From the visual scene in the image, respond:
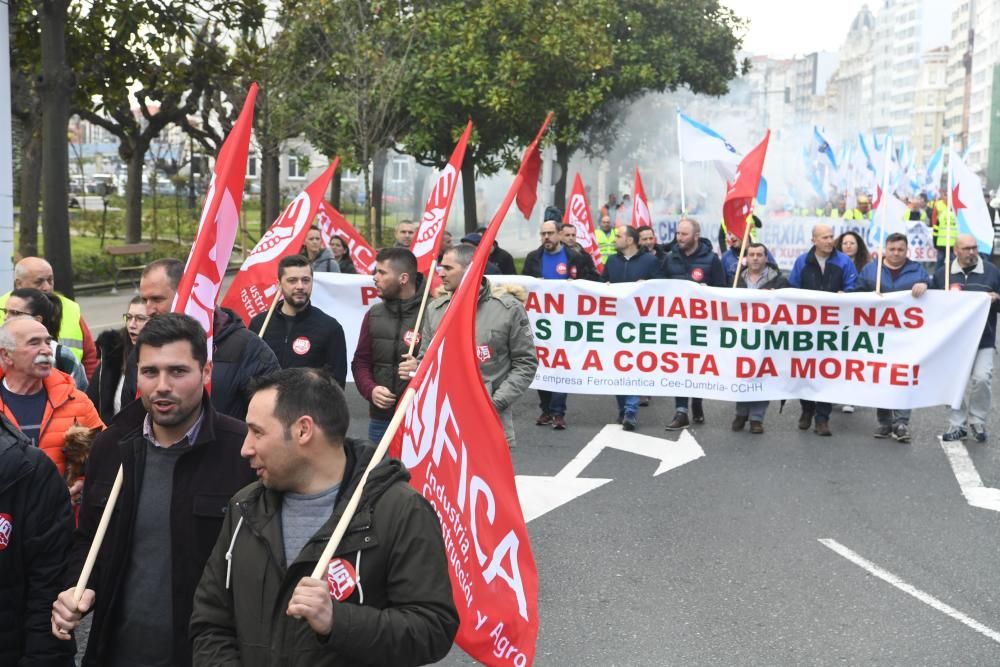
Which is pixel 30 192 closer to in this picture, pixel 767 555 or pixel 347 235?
pixel 347 235

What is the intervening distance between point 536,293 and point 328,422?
874 centimetres

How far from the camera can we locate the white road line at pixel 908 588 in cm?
629

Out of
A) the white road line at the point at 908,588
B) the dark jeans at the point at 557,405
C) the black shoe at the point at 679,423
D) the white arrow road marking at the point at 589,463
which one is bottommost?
the white road line at the point at 908,588

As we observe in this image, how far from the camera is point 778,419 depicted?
40.0 ft

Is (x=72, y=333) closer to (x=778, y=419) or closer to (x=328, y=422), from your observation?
(x=328, y=422)

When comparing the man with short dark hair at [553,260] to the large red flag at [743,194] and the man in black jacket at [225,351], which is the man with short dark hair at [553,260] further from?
the man in black jacket at [225,351]

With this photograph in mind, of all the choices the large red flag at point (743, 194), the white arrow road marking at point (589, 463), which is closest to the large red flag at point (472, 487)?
the white arrow road marking at point (589, 463)

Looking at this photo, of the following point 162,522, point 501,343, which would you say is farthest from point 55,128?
point 162,522

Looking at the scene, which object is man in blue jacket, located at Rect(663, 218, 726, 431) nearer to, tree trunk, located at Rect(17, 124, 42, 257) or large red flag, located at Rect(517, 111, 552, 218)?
large red flag, located at Rect(517, 111, 552, 218)

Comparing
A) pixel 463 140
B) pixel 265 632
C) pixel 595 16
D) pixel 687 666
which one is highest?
pixel 595 16

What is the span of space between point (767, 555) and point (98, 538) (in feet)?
15.4

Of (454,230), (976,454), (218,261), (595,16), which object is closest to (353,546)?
(218,261)

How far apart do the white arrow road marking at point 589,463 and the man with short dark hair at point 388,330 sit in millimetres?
1304

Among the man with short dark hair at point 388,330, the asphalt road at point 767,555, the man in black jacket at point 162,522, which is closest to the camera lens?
the man in black jacket at point 162,522
